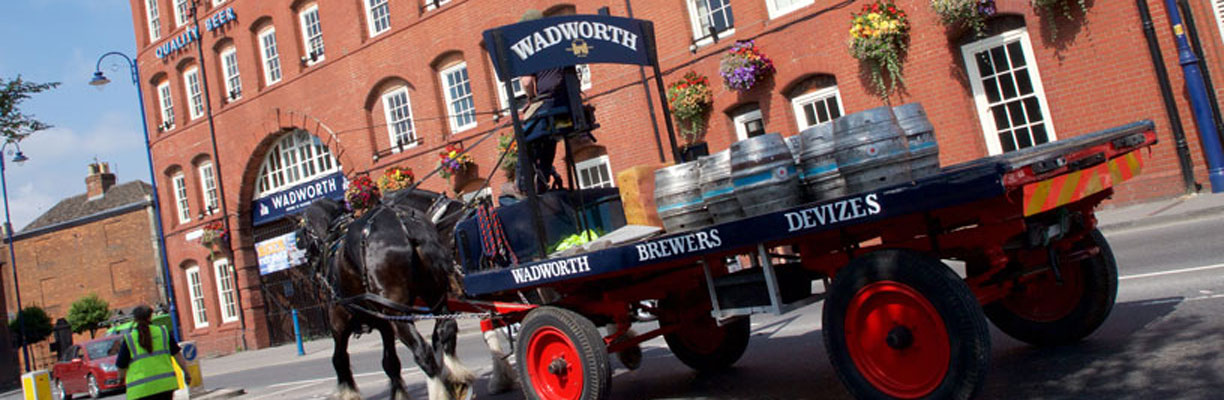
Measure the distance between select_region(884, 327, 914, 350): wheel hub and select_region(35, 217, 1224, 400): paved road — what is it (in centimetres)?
76

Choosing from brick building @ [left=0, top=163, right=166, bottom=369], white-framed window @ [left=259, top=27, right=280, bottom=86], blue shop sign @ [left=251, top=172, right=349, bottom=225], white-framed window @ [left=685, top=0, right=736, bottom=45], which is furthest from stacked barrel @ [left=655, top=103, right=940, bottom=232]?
brick building @ [left=0, top=163, right=166, bottom=369]

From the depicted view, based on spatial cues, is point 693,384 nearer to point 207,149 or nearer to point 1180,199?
point 1180,199

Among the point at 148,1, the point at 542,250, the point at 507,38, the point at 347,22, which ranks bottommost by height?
the point at 542,250

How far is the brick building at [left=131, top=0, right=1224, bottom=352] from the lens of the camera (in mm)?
11875

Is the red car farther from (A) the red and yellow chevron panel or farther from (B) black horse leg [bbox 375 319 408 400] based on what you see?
(A) the red and yellow chevron panel

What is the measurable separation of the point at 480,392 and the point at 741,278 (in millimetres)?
4179

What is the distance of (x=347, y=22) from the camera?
68.9 ft

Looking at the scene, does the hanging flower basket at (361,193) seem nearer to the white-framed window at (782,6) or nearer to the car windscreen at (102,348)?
the car windscreen at (102,348)

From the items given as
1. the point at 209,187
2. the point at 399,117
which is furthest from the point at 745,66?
the point at 209,187

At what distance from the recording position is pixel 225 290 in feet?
83.5

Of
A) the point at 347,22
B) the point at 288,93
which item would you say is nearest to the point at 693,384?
the point at 347,22

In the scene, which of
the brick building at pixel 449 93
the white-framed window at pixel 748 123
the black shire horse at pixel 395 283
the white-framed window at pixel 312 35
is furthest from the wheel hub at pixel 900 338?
the white-framed window at pixel 312 35

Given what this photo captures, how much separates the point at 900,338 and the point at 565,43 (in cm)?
322

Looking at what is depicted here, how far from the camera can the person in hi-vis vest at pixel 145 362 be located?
8.02 m
